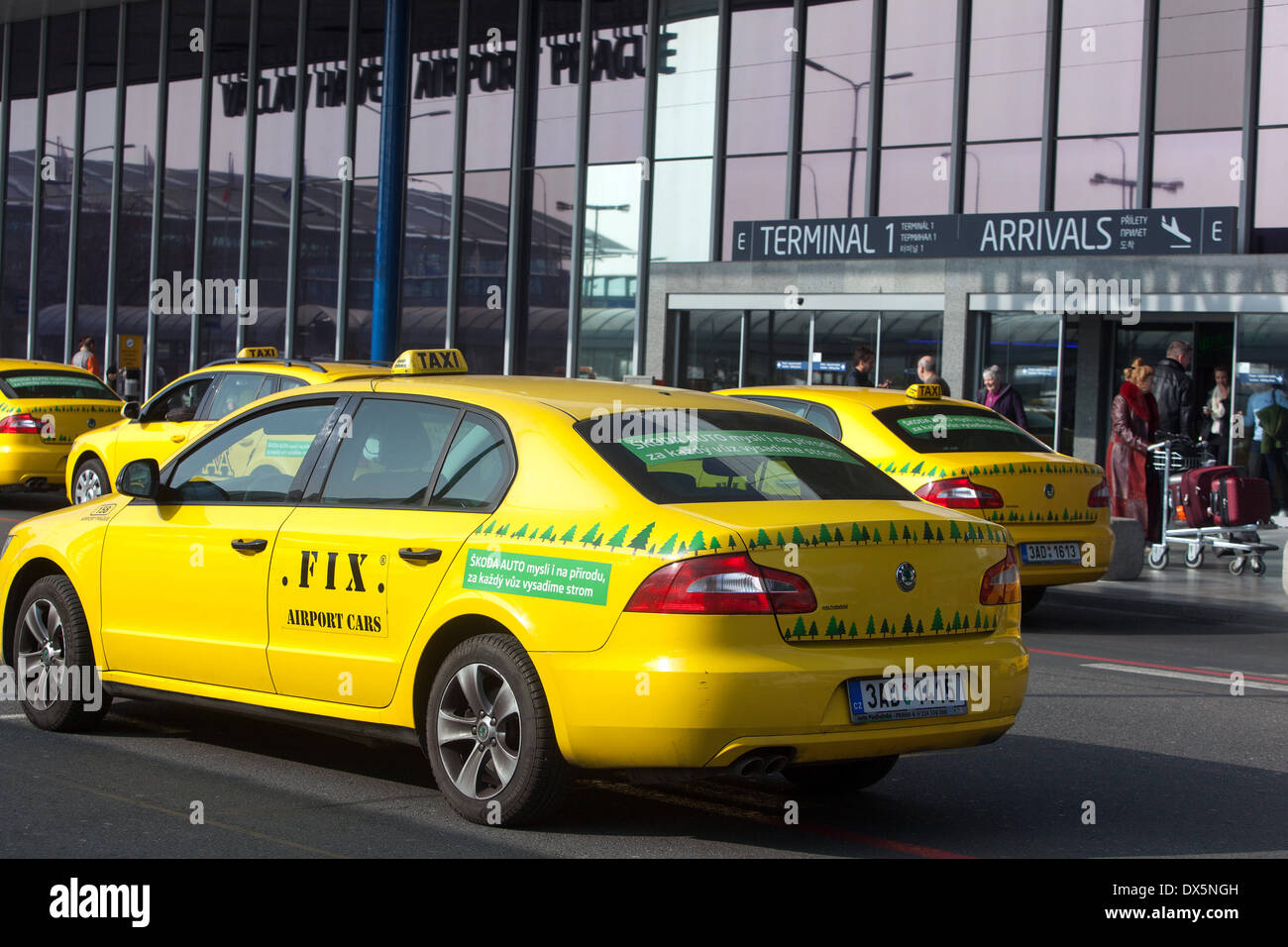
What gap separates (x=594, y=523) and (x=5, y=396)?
47.7ft

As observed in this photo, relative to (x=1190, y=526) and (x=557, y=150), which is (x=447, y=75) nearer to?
(x=557, y=150)

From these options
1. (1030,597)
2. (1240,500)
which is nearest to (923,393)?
(1030,597)

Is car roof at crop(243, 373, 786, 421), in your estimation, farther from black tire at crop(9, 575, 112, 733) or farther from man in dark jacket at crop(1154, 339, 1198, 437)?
man in dark jacket at crop(1154, 339, 1198, 437)

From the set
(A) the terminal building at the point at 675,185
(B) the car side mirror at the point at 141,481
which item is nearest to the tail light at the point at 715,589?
(B) the car side mirror at the point at 141,481

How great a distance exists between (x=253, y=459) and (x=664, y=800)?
2168 mm

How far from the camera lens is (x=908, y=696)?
5.39 m

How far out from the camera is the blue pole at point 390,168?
58.4ft

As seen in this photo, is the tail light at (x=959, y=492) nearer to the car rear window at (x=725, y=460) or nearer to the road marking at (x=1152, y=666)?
the road marking at (x=1152, y=666)

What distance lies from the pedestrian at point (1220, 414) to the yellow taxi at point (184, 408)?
1073cm

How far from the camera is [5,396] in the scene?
18.1m

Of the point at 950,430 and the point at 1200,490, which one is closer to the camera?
the point at 950,430

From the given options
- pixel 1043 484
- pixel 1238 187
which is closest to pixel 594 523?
pixel 1043 484
